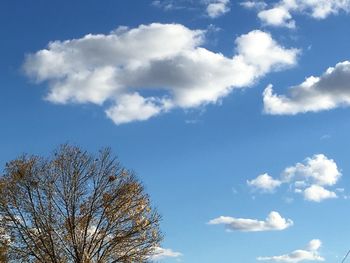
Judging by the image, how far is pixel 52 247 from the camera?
339 ft

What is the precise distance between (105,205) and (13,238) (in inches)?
Result: 272

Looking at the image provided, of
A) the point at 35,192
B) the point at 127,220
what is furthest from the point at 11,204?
the point at 127,220

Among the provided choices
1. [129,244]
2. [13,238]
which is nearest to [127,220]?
[129,244]

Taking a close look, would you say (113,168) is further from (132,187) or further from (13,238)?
(13,238)

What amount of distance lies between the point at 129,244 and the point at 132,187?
13.3 feet

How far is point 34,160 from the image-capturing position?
Answer: 104750 mm

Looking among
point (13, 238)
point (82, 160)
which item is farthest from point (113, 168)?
point (13, 238)

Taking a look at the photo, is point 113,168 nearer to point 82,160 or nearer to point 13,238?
point 82,160

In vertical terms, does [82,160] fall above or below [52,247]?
above

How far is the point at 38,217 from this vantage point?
103750 mm

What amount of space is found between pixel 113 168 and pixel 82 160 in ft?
7.64

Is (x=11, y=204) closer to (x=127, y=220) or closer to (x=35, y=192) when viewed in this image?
(x=35, y=192)

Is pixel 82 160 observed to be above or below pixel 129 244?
above

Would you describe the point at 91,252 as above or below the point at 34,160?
below
